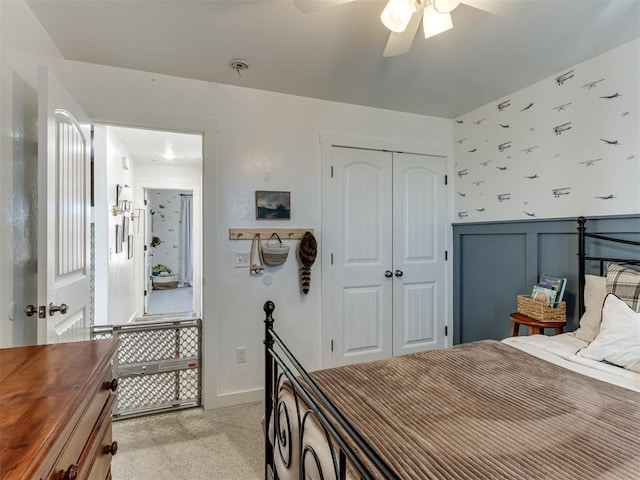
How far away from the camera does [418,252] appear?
10.8 feet

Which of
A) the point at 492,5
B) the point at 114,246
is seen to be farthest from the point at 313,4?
the point at 114,246

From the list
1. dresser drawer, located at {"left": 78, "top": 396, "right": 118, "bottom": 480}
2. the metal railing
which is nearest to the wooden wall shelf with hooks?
the metal railing

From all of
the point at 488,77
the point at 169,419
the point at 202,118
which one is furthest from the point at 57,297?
the point at 488,77

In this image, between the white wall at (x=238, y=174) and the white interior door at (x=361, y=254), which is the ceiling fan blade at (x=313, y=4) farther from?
the white interior door at (x=361, y=254)

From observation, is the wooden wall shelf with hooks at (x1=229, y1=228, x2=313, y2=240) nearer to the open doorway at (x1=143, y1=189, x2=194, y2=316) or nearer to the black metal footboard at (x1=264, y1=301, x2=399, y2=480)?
the black metal footboard at (x1=264, y1=301, x2=399, y2=480)

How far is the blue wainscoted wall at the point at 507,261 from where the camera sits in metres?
2.26

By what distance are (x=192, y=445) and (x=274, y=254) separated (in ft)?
4.49

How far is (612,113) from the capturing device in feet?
7.09

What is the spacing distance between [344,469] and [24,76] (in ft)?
7.40

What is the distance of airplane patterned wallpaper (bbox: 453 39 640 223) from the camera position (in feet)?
6.91

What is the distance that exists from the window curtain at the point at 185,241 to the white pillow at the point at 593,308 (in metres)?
8.14

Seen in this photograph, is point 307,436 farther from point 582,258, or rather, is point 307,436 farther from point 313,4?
point 582,258

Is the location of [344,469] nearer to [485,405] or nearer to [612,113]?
[485,405]

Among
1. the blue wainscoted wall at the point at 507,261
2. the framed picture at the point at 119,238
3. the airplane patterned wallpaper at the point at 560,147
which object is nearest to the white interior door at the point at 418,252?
the blue wainscoted wall at the point at 507,261
